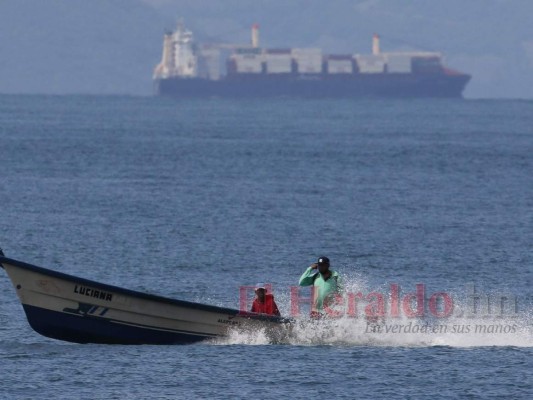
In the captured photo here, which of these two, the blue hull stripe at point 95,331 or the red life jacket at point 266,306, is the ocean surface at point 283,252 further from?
the red life jacket at point 266,306

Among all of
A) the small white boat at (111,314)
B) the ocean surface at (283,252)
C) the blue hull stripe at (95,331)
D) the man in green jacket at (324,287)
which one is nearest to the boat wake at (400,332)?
the ocean surface at (283,252)

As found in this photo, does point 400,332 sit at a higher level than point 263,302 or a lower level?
lower

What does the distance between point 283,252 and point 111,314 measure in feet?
61.0

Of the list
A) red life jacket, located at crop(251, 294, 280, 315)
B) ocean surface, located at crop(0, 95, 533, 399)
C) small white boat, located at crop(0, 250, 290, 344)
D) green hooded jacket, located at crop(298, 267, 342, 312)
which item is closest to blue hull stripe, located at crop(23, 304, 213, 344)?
small white boat, located at crop(0, 250, 290, 344)

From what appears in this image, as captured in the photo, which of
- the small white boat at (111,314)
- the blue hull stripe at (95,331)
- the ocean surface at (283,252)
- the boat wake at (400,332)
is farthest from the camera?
the boat wake at (400,332)

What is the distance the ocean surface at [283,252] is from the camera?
27.5 meters

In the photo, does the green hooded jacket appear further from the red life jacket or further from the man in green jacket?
the red life jacket

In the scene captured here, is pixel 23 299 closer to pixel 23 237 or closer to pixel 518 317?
pixel 518 317

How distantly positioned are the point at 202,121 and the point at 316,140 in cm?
4714

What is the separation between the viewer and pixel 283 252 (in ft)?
155

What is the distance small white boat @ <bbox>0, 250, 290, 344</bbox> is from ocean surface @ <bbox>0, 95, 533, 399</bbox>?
0.36 meters

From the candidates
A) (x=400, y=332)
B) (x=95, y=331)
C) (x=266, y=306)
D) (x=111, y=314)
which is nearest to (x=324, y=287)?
(x=266, y=306)

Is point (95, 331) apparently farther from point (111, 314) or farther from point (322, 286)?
point (322, 286)

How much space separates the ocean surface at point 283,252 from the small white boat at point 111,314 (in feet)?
1.19
